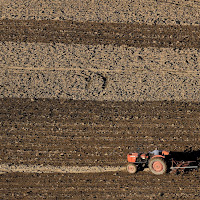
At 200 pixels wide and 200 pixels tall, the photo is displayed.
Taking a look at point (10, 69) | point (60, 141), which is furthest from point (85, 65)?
point (60, 141)

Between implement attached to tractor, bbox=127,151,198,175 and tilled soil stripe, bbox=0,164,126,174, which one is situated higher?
tilled soil stripe, bbox=0,164,126,174

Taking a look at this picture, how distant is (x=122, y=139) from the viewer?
43.6 feet

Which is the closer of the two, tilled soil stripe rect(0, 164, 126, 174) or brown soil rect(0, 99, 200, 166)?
tilled soil stripe rect(0, 164, 126, 174)

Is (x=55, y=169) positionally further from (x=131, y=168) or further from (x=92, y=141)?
(x=131, y=168)

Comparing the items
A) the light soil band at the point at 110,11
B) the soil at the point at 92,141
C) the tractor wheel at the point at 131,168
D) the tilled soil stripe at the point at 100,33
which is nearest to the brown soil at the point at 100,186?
the soil at the point at 92,141

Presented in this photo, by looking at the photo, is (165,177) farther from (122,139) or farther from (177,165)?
(122,139)

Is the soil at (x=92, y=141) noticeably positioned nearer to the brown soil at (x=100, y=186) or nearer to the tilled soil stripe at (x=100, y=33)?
the brown soil at (x=100, y=186)

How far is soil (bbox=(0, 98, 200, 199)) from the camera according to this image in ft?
38.8

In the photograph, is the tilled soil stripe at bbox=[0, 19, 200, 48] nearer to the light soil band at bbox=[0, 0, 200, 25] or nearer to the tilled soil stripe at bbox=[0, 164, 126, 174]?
the light soil band at bbox=[0, 0, 200, 25]

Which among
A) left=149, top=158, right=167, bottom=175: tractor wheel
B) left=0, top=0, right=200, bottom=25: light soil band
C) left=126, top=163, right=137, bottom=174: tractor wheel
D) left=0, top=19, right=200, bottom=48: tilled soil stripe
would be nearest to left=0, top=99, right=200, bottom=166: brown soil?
left=126, top=163, right=137, bottom=174: tractor wheel

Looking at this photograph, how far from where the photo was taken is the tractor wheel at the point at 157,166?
38.8ft

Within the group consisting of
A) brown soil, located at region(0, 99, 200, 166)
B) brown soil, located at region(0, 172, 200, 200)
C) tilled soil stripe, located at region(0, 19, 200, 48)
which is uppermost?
tilled soil stripe, located at region(0, 19, 200, 48)

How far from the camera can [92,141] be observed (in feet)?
43.3

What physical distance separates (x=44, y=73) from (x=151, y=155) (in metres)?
5.31
